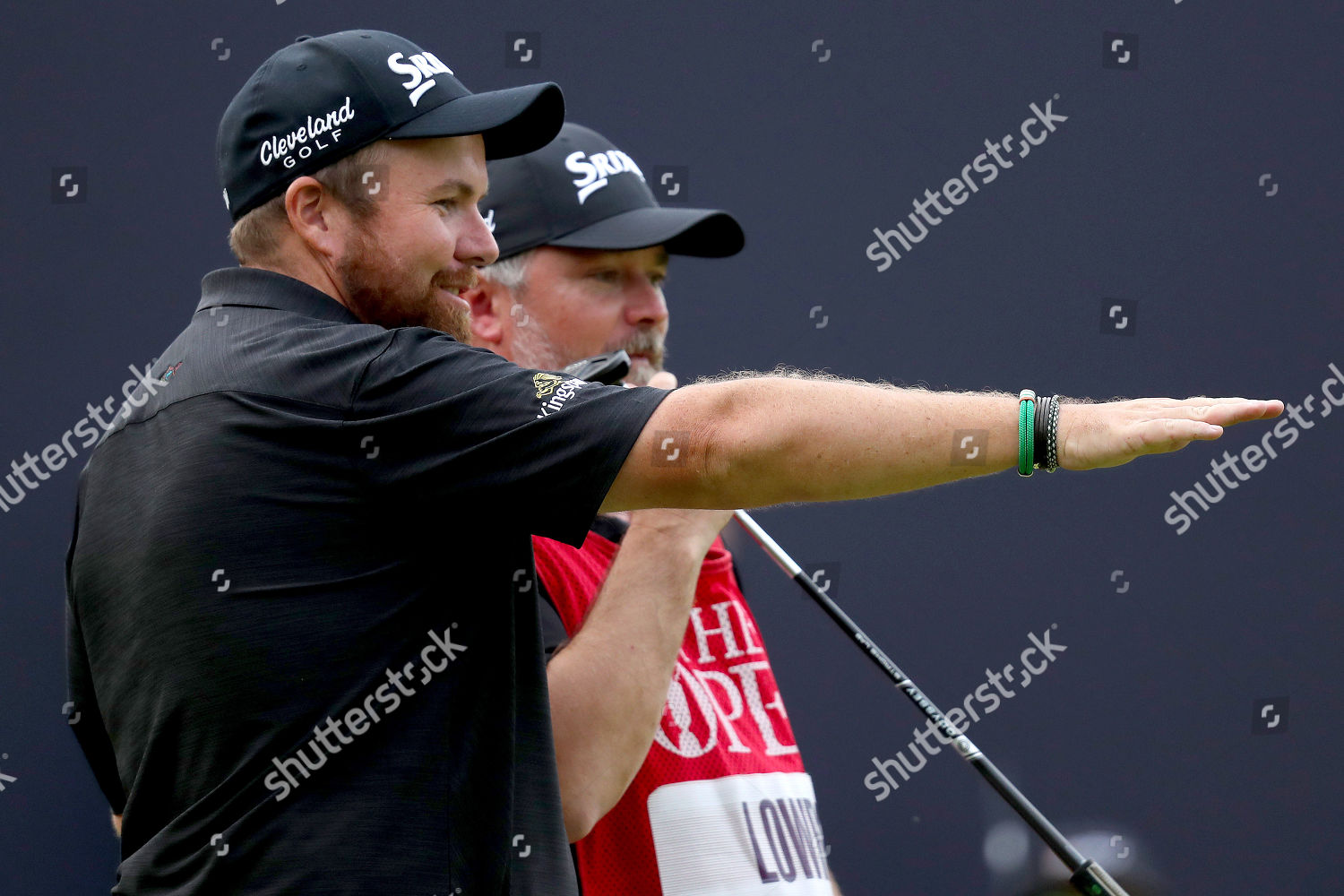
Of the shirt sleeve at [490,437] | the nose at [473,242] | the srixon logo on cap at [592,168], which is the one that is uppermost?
the srixon logo on cap at [592,168]

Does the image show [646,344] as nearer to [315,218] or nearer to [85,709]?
[315,218]

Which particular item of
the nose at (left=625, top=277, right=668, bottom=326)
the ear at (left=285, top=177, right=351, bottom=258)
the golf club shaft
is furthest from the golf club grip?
the ear at (left=285, top=177, right=351, bottom=258)

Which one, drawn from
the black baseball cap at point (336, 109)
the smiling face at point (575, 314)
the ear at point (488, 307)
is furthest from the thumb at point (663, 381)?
the black baseball cap at point (336, 109)

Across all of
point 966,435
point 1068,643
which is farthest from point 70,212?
point 1068,643

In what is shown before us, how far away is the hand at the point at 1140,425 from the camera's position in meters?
0.74

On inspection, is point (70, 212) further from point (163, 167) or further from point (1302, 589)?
point (1302, 589)

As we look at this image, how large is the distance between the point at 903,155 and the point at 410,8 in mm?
959

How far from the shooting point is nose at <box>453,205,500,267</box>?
3.45 feet

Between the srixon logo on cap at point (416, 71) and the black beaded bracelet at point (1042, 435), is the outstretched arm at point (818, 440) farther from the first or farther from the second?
the srixon logo on cap at point (416, 71)

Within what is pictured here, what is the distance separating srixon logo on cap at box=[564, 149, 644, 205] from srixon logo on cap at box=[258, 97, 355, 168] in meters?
0.62

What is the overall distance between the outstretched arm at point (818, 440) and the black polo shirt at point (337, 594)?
0.03 metres

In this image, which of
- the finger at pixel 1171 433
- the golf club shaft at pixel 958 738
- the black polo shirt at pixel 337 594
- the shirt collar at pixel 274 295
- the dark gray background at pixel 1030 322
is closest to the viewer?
the finger at pixel 1171 433

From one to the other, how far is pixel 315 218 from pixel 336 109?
0.09 metres

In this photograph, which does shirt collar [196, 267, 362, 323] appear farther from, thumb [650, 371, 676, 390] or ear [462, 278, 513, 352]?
ear [462, 278, 513, 352]
